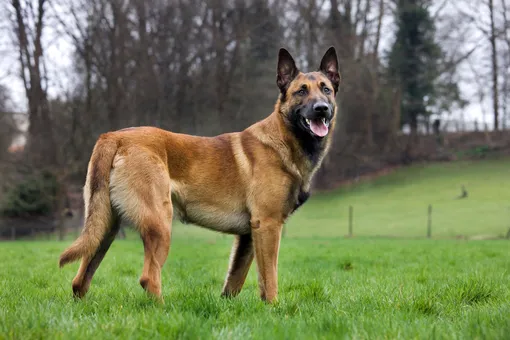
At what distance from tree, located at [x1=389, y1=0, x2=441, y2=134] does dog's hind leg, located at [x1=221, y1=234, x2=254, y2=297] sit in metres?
36.8

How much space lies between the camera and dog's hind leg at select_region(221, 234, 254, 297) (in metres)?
4.72

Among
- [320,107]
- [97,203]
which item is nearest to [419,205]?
[320,107]

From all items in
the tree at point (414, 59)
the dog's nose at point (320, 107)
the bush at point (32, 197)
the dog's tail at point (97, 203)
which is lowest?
the bush at point (32, 197)

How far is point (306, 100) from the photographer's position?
4.73 metres

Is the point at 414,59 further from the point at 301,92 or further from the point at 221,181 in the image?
the point at 221,181

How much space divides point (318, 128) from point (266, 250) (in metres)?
1.28

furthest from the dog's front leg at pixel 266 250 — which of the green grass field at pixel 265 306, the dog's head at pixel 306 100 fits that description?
the dog's head at pixel 306 100

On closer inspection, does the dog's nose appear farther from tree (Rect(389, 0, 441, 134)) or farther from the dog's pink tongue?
tree (Rect(389, 0, 441, 134))

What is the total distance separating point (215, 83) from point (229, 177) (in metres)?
24.1

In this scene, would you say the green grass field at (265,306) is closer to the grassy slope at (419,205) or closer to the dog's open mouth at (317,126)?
the dog's open mouth at (317,126)

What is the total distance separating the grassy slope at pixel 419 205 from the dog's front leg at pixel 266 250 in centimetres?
1938

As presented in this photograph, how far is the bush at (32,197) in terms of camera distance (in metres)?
24.2

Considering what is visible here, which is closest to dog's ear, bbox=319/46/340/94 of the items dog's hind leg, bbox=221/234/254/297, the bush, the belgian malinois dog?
the belgian malinois dog

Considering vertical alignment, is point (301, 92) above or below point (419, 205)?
above
